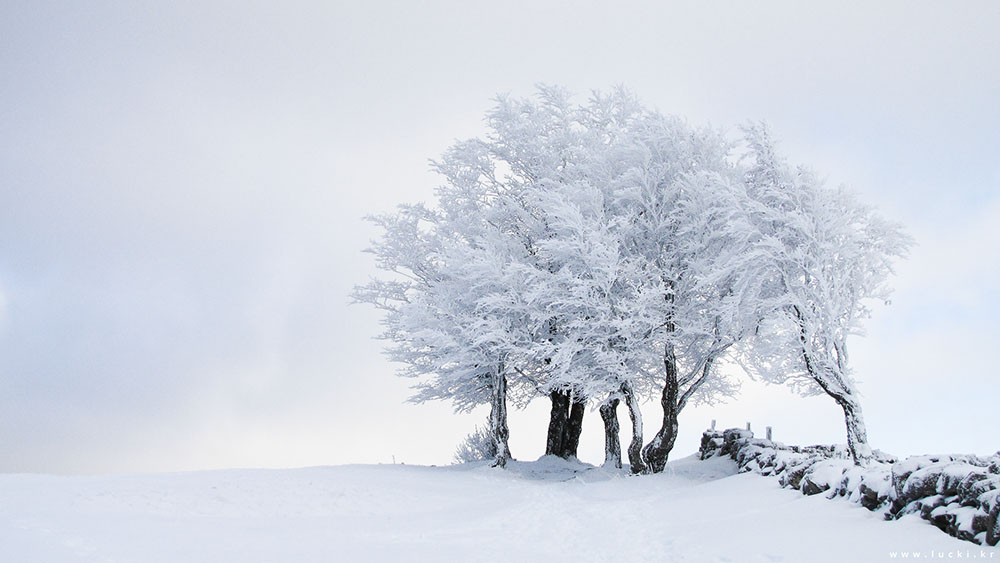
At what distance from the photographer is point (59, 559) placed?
7.88 m

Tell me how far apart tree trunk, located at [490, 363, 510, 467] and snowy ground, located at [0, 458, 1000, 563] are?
4313 millimetres

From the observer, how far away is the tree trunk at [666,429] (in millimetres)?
20031

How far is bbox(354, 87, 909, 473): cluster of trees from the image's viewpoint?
1873 centimetres

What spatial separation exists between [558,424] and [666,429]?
450 centimetres

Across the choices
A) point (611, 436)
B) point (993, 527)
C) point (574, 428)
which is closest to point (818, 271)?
point (611, 436)

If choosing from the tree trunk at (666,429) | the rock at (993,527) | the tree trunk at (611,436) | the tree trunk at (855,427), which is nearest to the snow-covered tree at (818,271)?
the tree trunk at (855,427)

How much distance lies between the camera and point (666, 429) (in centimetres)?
2017

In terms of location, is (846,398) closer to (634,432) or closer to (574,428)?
(634,432)

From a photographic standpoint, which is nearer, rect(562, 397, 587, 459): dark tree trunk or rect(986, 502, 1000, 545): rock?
rect(986, 502, 1000, 545): rock

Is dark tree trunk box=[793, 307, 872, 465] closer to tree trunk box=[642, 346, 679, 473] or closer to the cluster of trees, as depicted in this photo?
the cluster of trees

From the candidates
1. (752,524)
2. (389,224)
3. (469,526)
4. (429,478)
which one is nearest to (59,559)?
(469,526)

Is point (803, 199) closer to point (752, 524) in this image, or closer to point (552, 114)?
point (552, 114)

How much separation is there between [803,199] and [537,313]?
8.05 metres

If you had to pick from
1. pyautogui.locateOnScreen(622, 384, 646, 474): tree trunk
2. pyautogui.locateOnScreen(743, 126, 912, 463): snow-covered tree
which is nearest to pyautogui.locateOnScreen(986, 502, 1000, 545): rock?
pyautogui.locateOnScreen(743, 126, 912, 463): snow-covered tree
